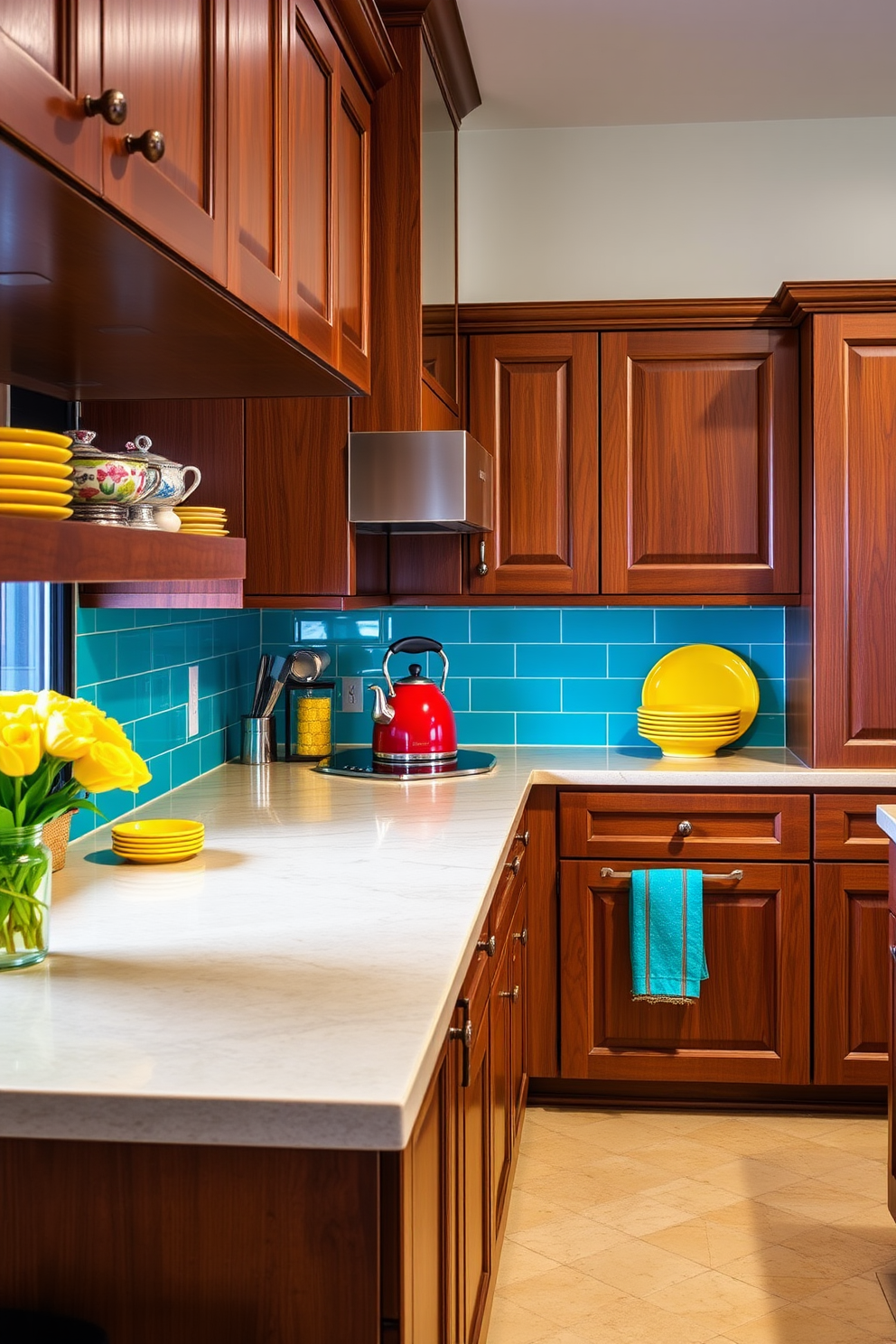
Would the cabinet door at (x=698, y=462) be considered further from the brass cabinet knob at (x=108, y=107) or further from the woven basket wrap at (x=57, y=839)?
the brass cabinet knob at (x=108, y=107)

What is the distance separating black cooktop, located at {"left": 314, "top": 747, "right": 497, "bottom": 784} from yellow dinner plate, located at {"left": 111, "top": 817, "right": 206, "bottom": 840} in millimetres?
945

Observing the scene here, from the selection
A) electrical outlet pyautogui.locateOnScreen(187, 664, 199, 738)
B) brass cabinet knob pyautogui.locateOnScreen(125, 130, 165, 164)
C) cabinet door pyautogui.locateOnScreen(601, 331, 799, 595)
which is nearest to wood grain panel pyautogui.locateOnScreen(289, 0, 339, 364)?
brass cabinet knob pyautogui.locateOnScreen(125, 130, 165, 164)

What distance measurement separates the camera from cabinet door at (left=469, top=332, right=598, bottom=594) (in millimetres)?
3592

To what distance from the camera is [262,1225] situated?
124cm

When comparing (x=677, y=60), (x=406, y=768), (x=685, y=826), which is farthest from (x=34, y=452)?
(x=677, y=60)

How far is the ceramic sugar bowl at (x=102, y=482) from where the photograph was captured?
1570mm

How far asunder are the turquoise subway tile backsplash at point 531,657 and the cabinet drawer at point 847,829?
53cm

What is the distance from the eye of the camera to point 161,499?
175 centimetres

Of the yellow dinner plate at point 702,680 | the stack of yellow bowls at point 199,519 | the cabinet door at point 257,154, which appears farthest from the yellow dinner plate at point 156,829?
the yellow dinner plate at point 702,680

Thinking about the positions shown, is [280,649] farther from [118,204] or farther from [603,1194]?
[118,204]

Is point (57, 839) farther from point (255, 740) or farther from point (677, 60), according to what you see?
point (677, 60)

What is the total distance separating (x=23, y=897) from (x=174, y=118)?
0.88 m

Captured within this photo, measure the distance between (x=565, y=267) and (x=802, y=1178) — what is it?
2.56 m

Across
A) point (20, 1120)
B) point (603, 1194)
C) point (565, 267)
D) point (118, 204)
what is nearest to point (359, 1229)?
point (20, 1120)
